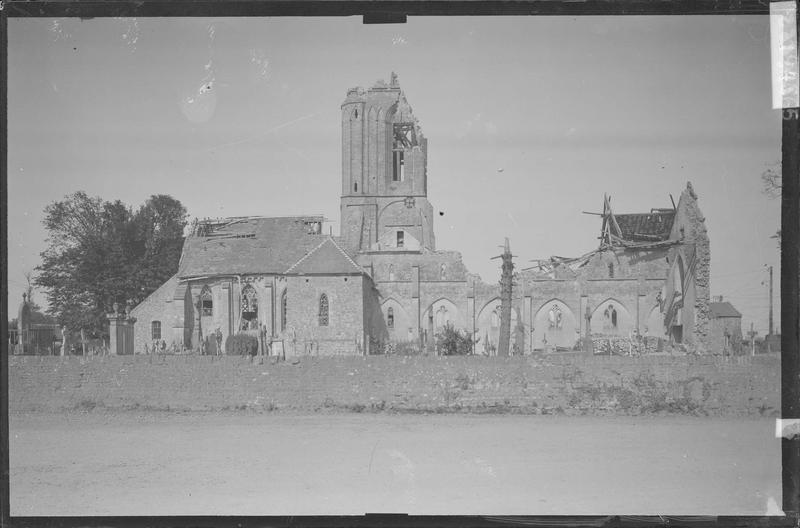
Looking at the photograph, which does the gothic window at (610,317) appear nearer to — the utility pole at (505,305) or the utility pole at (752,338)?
the utility pole at (505,305)

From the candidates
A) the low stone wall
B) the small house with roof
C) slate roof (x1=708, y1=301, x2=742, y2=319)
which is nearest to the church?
the small house with roof

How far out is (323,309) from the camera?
3897 centimetres

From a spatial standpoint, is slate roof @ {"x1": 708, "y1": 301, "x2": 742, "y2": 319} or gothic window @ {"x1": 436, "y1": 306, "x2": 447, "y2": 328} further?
gothic window @ {"x1": 436, "y1": 306, "x2": 447, "y2": 328}

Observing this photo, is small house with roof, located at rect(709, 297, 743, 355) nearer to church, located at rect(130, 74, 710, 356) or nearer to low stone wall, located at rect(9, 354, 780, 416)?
church, located at rect(130, 74, 710, 356)

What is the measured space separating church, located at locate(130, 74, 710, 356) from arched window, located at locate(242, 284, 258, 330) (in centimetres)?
5

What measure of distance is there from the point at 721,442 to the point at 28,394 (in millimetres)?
19418

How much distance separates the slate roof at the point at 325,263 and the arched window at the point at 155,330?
7.12m

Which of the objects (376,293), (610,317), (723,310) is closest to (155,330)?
(376,293)

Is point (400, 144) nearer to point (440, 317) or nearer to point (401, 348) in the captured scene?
point (440, 317)

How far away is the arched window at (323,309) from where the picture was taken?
38750 mm

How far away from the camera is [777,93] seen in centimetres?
1215

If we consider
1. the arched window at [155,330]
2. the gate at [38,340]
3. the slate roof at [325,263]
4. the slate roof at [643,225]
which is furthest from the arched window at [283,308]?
the slate roof at [643,225]

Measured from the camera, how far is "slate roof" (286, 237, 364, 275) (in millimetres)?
39094

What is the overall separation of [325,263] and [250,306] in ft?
16.4
